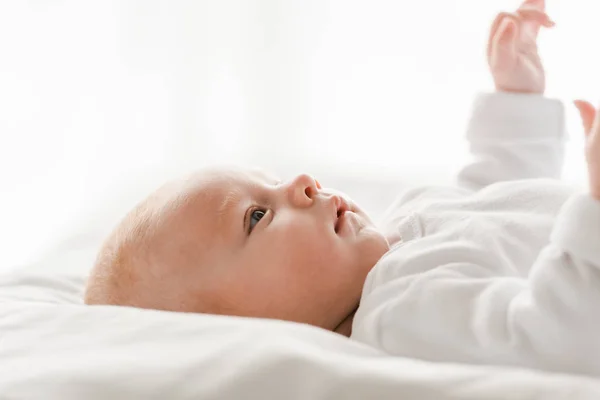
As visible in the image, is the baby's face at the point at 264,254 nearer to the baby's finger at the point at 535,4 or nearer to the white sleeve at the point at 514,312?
the white sleeve at the point at 514,312

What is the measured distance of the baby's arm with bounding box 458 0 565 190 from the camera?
1.27 meters

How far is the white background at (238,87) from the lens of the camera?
150 cm

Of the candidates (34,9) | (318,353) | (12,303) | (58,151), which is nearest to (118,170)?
(58,151)

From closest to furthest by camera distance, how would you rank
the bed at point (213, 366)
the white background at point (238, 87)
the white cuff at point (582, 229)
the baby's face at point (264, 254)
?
the bed at point (213, 366), the white cuff at point (582, 229), the baby's face at point (264, 254), the white background at point (238, 87)

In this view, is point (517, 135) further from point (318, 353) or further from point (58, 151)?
point (58, 151)

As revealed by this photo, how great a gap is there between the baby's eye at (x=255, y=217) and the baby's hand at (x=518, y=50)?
52cm

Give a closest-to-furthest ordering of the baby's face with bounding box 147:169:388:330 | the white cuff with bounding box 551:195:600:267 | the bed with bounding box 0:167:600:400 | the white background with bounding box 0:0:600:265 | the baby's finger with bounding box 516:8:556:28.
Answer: the bed with bounding box 0:167:600:400 → the white cuff with bounding box 551:195:600:267 → the baby's face with bounding box 147:169:388:330 → the baby's finger with bounding box 516:8:556:28 → the white background with bounding box 0:0:600:265

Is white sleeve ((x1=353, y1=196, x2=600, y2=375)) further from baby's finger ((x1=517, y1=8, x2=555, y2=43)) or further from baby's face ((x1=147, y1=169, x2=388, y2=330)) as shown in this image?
baby's finger ((x1=517, y1=8, x2=555, y2=43))

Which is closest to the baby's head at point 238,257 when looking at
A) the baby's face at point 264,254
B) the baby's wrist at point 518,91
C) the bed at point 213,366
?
the baby's face at point 264,254

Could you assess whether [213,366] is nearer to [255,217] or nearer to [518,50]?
[255,217]

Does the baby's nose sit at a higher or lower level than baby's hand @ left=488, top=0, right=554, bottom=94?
lower

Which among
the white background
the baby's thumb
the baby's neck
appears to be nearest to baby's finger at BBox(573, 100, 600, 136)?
the baby's thumb

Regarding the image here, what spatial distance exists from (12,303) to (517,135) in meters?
0.80

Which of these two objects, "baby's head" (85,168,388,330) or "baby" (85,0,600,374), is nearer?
"baby" (85,0,600,374)
